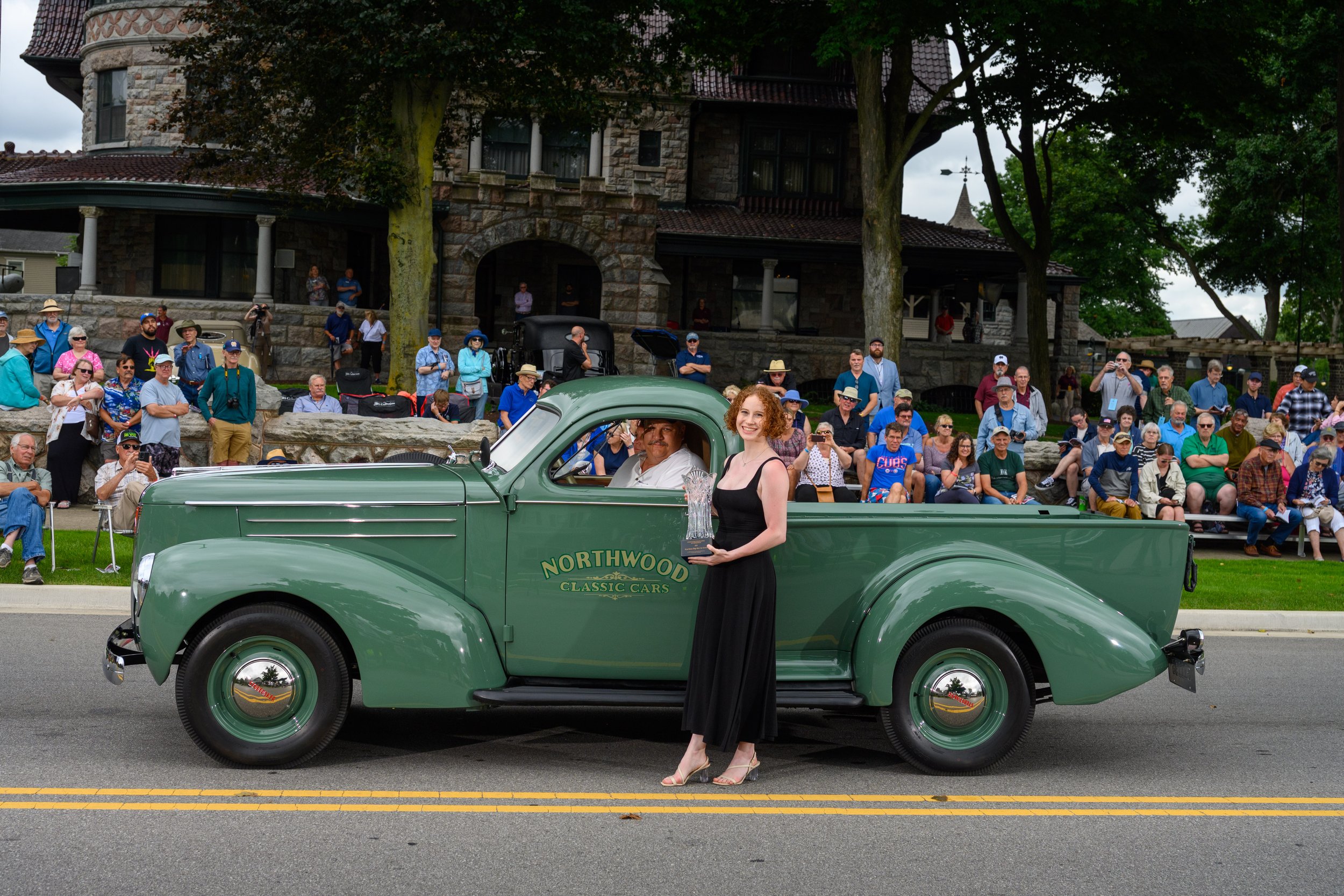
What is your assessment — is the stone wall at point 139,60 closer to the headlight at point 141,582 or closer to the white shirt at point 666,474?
the headlight at point 141,582

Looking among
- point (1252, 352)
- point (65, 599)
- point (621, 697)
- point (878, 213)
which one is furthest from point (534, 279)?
point (621, 697)

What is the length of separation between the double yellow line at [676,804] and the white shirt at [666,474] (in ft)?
4.95

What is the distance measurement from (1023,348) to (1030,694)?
28993mm

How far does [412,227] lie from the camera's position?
23297mm

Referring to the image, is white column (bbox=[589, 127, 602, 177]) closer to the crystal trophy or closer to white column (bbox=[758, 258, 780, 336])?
white column (bbox=[758, 258, 780, 336])

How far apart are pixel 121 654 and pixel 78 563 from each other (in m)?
5.75

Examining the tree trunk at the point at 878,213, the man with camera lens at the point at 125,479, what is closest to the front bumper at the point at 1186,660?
the man with camera lens at the point at 125,479

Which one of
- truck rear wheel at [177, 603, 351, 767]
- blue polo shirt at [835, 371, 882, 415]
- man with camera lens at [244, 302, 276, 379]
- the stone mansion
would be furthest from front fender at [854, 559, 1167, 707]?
man with camera lens at [244, 302, 276, 379]

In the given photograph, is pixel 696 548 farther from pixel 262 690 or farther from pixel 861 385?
pixel 861 385

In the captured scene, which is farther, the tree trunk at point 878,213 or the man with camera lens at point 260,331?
the man with camera lens at point 260,331

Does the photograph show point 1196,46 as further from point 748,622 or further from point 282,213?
point 748,622

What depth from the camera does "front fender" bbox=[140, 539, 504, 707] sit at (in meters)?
6.02

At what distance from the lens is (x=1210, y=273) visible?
50344mm

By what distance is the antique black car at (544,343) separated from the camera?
2559 cm
